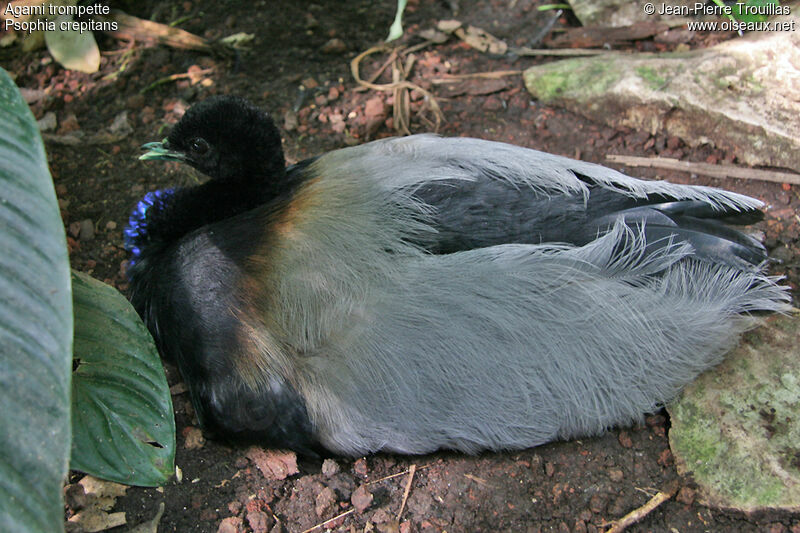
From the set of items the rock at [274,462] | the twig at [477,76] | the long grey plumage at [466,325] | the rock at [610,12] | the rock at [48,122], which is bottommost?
the rock at [274,462]

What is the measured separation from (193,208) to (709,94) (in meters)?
2.45

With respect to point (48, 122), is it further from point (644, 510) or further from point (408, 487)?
point (644, 510)

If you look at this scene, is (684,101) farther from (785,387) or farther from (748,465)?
(748,465)

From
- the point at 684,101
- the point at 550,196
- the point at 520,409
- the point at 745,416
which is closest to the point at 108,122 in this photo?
the point at 550,196

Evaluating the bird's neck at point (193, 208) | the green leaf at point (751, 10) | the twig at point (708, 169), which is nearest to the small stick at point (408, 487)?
the bird's neck at point (193, 208)

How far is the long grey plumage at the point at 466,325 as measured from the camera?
87.1 inches

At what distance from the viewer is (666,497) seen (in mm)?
2242

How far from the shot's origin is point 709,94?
10.9 feet

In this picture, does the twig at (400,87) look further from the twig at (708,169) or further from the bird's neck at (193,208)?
the bird's neck at (193,208)

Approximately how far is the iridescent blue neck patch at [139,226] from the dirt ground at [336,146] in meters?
0.25

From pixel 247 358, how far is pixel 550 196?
1180 mm

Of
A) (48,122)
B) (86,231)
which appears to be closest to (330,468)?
(86,231)

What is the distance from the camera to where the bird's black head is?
2504 millimetres

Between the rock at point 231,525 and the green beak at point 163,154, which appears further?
the green beak at point 163,154
